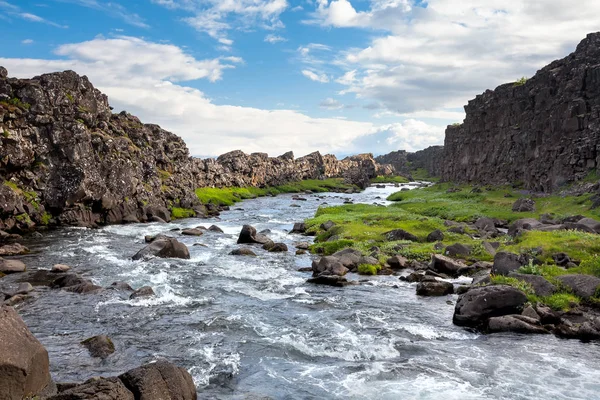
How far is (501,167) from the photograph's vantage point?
5079 inches

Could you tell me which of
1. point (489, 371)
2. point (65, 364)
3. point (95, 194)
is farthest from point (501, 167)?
point (65, 364)

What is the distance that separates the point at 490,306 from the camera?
2841 cm

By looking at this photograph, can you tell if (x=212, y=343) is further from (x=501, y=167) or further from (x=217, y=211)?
(x=501, y=167)

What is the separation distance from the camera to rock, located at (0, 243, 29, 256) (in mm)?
47469

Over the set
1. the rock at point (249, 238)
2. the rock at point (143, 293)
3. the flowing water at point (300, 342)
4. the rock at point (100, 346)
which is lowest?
the flowing water at point (300, 342)

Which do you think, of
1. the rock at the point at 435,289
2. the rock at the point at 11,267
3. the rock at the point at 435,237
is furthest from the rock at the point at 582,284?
the rock at the point at 11,267

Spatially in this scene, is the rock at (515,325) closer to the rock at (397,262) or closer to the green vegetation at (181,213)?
the rock at (397,262)

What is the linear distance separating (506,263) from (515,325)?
10561mm

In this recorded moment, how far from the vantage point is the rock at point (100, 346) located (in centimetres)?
2262

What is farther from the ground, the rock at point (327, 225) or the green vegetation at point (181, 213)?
the green vegetation at point (181, 213)

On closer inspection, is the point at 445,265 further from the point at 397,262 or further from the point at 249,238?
the point at 249,238

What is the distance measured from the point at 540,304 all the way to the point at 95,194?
68.8 meters

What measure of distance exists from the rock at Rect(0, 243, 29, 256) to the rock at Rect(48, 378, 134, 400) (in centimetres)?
4020

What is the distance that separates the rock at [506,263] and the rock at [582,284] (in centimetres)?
404
